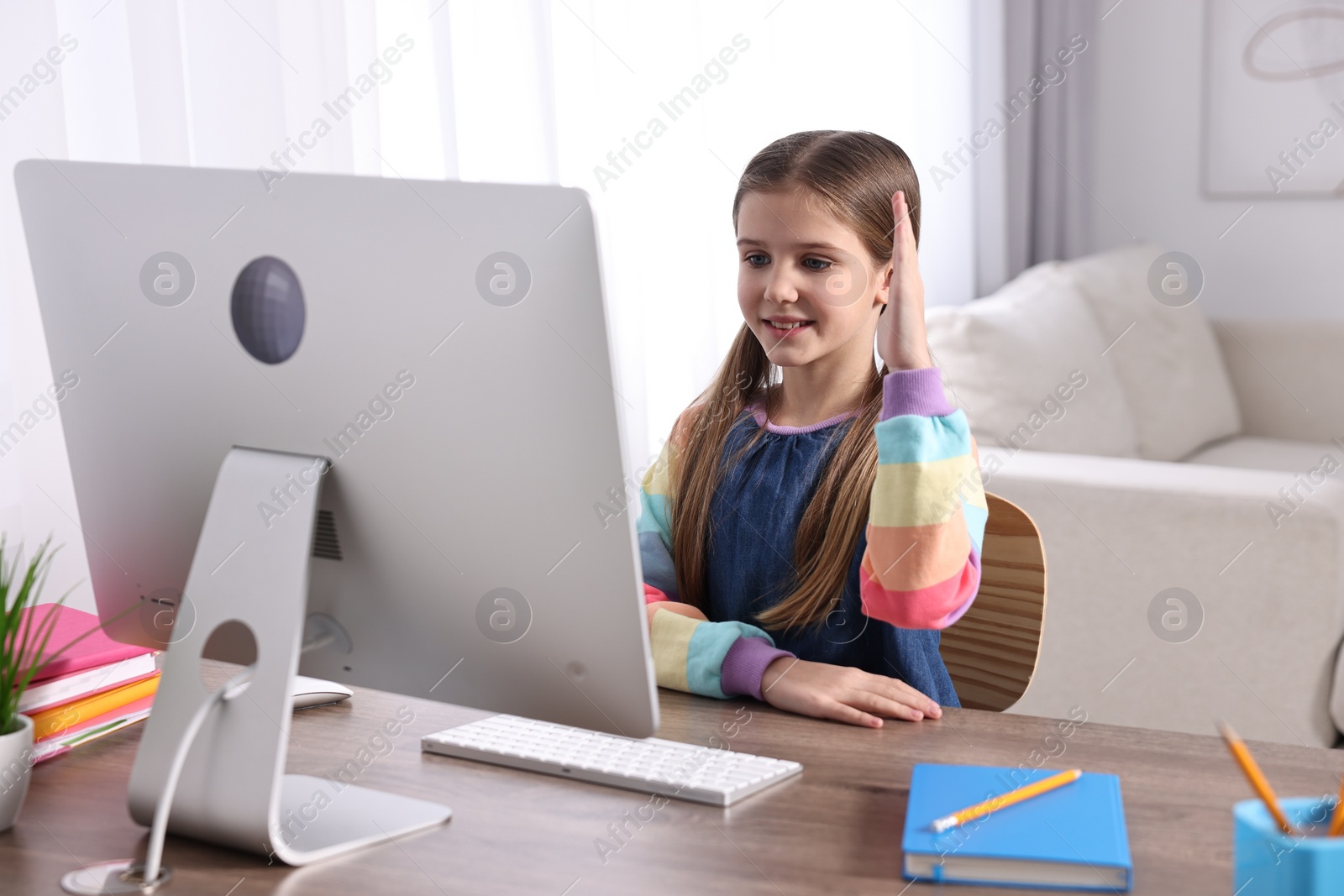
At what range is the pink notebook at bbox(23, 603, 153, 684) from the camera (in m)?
0.97

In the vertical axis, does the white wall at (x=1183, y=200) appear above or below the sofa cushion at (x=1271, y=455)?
above

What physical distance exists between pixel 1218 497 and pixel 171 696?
1.74 m

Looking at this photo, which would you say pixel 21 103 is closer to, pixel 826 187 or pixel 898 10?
pixel 826 187

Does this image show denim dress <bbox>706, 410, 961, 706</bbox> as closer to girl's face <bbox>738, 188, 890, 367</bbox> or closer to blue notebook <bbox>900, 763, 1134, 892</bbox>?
girl's face <bbox>738, 188, 890, 367</bbox>

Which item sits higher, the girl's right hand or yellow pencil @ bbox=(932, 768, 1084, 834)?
yellow pencil @ bbox=(932, 768, 1084, 834)

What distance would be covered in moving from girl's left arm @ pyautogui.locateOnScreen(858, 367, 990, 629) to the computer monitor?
0.33m

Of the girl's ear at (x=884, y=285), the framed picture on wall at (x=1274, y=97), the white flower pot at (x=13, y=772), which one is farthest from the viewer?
the framed picture on wall at (x=1274, y=97)

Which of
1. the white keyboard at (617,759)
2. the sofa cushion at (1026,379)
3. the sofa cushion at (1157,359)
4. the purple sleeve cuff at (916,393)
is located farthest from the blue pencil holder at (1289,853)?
the sofa cushion at (1157,359)

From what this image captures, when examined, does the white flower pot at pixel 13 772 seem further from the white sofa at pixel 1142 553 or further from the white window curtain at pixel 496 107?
the white sofa at pixel 1142 553

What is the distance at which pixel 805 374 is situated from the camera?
132 centimetres

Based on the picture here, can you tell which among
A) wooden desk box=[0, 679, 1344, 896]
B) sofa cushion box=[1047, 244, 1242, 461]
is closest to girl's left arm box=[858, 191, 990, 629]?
wooden desk box=[0, 679, 1344, 896]

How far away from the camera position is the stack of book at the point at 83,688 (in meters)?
0.94

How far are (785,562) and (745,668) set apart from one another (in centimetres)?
25

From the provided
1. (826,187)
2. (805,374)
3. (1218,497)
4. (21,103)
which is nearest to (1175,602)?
(1218,497)
